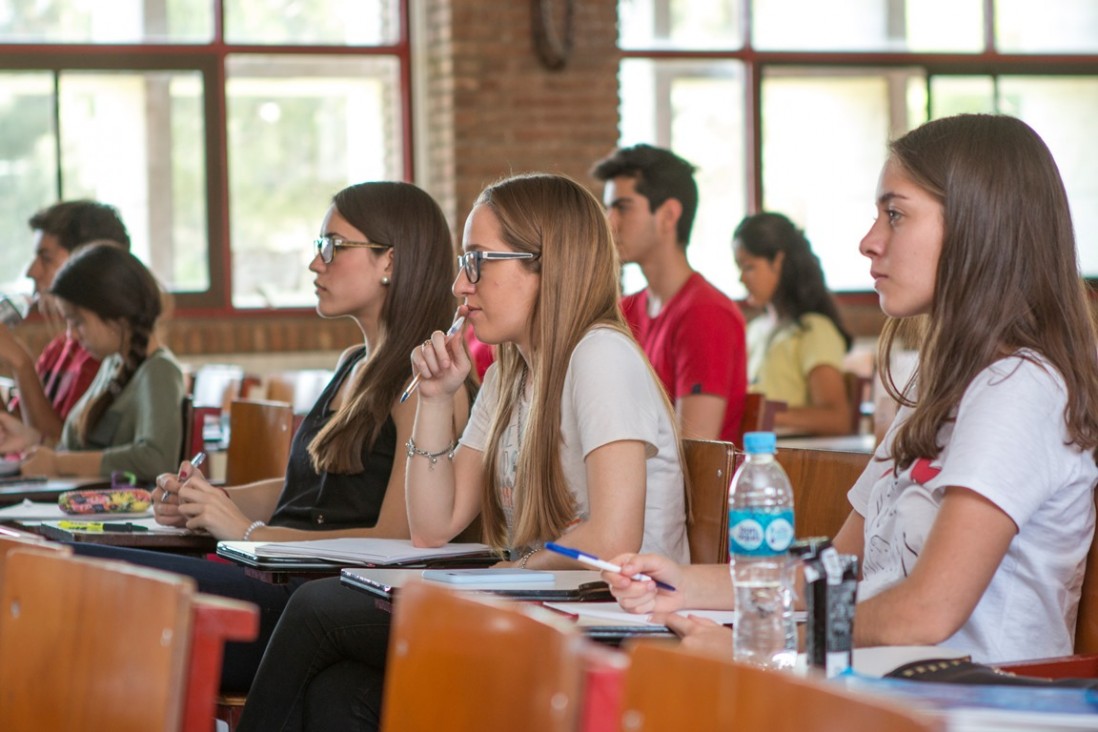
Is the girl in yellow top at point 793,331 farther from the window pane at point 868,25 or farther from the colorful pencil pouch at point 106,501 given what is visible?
the window pane at point 868,25

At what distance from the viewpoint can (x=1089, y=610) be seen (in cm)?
201

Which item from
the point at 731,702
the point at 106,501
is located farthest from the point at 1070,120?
the point at 731,702

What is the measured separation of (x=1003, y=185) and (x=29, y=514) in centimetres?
223

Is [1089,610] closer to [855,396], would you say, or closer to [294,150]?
[855,396]

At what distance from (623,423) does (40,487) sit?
1951 millimetres

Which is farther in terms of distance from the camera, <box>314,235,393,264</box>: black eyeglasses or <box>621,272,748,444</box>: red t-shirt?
<box>621,272,748,444</box>: red t-shirt

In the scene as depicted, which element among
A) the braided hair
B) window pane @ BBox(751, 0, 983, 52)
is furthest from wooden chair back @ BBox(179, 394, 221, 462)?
window pane @ BBox(751, 0, 983, 52)

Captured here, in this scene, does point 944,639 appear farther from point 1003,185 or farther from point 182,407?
point 182,407

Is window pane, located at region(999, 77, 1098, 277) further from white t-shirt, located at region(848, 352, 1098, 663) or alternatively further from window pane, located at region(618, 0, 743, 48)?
white t-shirt, located at region(848, 352, 1098, 663)

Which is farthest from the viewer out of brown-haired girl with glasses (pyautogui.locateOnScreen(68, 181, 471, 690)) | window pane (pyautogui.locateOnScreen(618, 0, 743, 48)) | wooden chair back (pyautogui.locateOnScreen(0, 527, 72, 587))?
window pane (pyautogui.locateOnScreen(618, 0, 743, 48))

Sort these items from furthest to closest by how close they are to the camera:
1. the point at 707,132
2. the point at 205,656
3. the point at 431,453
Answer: the point at 707,132, the point at 431,453, the point at 205,656

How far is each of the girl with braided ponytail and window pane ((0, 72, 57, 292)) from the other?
2983 millimetres

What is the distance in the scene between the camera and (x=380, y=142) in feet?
25.3

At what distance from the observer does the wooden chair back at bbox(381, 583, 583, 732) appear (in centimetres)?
121
